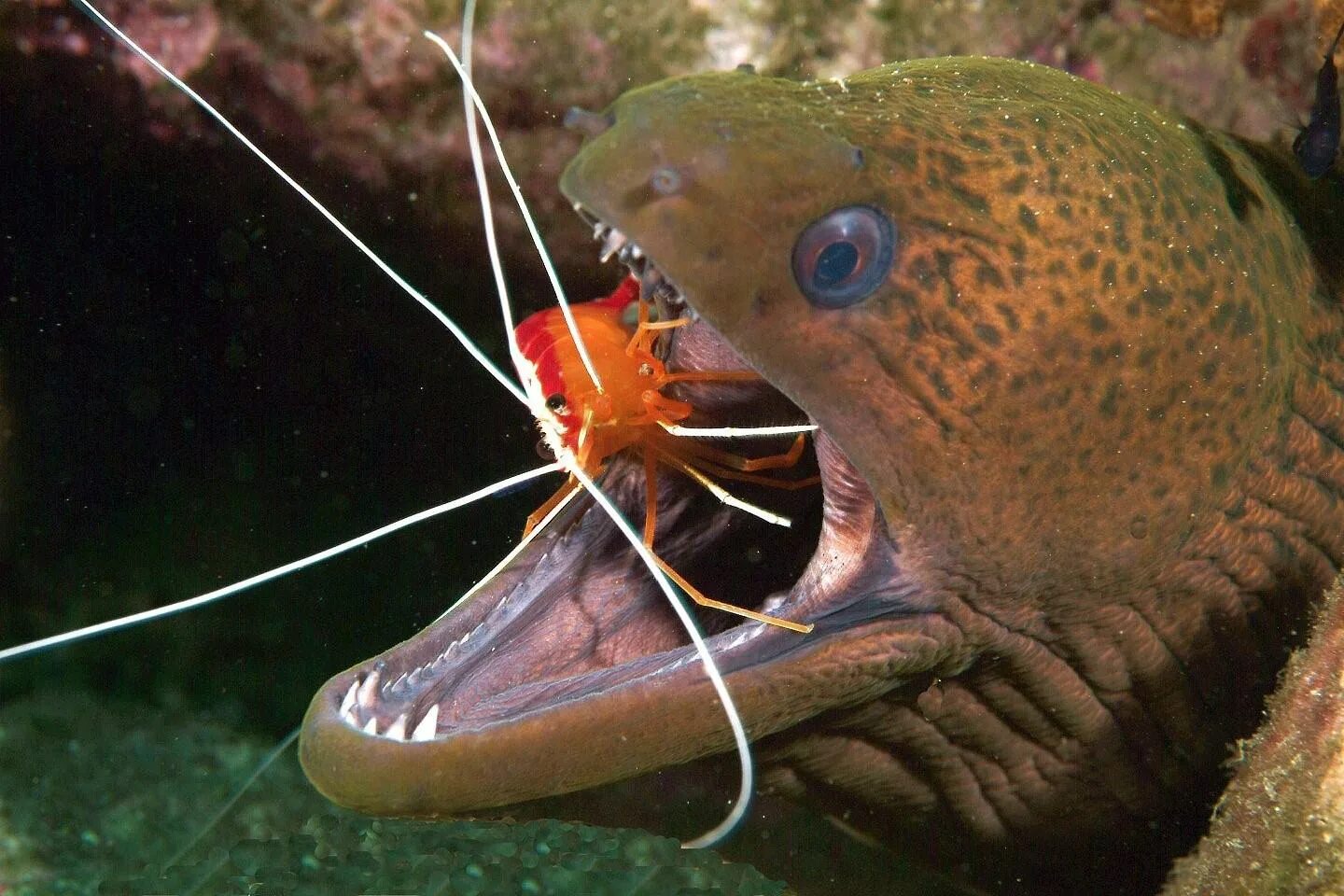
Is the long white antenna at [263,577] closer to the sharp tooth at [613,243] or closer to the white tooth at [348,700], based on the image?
the white tooth at [348,700]

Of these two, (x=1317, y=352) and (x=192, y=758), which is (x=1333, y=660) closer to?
(x=1317, y=352)

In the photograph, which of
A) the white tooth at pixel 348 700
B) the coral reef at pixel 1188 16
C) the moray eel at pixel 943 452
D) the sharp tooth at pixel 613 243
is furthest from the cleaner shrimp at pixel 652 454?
the coral reef at pixel 1188 16

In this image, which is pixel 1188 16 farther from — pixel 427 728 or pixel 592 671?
pixel 427 728

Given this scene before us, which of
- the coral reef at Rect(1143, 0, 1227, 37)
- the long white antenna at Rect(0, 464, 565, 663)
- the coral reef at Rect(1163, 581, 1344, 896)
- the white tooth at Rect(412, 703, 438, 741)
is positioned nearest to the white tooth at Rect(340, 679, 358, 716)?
the white tooth at Rect(412, 703, 438, 741)

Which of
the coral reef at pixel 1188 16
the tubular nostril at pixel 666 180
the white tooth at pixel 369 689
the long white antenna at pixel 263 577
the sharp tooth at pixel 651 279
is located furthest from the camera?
the coral reef at pixel 1188 16

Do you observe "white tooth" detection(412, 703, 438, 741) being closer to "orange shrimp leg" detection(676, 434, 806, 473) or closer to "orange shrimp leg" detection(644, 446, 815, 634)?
"orange shrimp leg" detection(644, 446, 815, 634)

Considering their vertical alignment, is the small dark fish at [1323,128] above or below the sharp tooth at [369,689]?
above

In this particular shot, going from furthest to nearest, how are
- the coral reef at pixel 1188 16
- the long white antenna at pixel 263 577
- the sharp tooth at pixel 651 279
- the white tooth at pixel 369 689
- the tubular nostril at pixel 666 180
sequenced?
the coral reef at pixel 1188 16
the white tooth at pixel 369 689
the sharp tooth at pixel 651 279
the long white antenna at pixel 263 577
the tubular nostril at pixel 666 180
